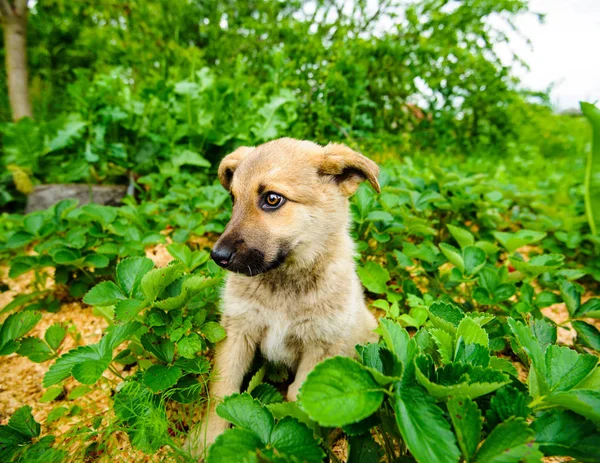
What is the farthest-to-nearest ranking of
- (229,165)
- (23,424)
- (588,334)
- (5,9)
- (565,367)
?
(5,9), (229,165), (588,334), (23,424), (565,367)

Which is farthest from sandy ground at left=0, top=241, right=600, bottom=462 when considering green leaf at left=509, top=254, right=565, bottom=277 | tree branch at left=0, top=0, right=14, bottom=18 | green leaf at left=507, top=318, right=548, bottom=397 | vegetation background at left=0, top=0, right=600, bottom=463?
tree branch at left=0, top=0, right=14, bottom=18

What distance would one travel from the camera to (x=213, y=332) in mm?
1857

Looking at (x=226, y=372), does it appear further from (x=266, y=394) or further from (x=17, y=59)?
(x=17, y=59)

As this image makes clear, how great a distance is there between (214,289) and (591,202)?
11.5ft

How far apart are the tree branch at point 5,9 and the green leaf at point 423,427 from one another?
7.35 meters

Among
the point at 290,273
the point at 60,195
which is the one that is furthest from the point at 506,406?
the point at 60,195

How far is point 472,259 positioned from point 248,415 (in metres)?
1.87

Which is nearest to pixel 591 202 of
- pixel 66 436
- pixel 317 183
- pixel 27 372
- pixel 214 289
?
pixel 317 183

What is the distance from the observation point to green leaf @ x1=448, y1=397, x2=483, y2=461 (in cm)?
99

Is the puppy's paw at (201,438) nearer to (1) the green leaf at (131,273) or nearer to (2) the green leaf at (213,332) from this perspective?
(2) the green leaf at (213,332)

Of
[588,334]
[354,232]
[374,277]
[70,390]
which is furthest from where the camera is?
[354,232]

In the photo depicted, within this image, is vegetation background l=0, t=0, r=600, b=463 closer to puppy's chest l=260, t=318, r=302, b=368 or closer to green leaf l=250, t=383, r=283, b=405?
green leaf l=250, t=383, r=283, b=405

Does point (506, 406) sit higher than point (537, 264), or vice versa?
point (537, 264)

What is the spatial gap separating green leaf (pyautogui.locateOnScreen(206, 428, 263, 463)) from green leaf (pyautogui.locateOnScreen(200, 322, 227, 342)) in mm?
760
